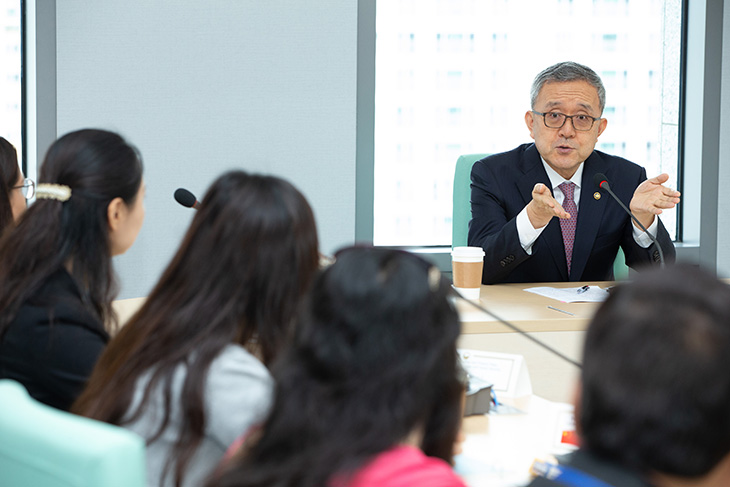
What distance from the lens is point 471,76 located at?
3.62 metres

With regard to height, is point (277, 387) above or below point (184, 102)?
below

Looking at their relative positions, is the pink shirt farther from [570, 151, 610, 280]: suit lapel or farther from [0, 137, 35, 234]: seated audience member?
[570, 151, 610, 280]: suit lapel

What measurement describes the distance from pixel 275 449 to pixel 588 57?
3.39m

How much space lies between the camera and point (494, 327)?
191 centimetres

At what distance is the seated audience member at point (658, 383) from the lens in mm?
664

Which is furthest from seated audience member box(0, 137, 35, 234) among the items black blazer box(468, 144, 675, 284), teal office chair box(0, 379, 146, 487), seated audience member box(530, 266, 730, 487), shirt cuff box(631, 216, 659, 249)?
shirt cuff box(631, 216, 659, 249)

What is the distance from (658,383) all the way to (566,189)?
2.25 m

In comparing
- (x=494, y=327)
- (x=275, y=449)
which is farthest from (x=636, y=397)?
(x=494, y=327)

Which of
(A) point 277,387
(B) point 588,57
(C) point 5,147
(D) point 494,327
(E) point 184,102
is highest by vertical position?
(B) point 588,57

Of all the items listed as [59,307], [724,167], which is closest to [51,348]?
[59,307]

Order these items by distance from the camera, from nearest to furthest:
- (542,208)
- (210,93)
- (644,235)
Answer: (542,208) < (644,235) < (210,93)

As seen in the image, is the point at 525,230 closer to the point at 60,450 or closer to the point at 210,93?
the point at 210,93

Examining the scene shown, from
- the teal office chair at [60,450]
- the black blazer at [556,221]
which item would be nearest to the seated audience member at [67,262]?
the teal office chair at [60,450]

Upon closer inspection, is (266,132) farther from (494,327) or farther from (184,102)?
→ (494,327)
